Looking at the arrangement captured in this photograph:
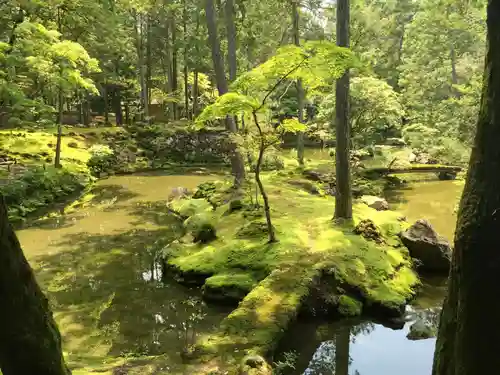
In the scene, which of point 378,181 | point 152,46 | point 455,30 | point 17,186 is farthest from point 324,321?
point 152,46

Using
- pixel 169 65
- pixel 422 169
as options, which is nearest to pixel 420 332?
pixel 422 169

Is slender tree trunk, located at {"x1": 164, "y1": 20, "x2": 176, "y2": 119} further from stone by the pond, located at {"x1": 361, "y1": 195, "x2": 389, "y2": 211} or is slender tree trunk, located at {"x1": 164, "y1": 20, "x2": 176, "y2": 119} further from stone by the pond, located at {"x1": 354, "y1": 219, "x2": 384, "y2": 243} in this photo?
stone by the pond, located at {"x1": 354, "y1": 219, "x2": 384, "y2": 243}

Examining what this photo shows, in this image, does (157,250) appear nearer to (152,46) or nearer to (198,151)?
(198,151)

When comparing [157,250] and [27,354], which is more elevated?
[27,354]

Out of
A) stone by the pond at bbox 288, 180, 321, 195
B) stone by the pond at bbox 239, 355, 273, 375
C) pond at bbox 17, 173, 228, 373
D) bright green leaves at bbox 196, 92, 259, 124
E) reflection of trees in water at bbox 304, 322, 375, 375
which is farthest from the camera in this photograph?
stone by the pond at bbox 288, 180, 321, 195

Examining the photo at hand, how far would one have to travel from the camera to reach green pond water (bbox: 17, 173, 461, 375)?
6949mm

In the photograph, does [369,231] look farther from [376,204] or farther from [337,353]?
[376,204]

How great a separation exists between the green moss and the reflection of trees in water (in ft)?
0.84

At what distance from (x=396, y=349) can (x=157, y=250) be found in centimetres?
679

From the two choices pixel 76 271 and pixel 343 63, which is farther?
pixel 76 271

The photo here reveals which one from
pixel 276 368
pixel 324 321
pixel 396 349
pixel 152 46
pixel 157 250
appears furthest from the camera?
pixel 152 46

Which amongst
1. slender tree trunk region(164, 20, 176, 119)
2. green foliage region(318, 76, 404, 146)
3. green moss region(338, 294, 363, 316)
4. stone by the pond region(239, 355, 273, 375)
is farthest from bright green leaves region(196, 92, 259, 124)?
slender tree trunk region(164, 20, 176, 119)

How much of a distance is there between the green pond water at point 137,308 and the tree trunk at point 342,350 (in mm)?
19

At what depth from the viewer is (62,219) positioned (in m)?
15.3
